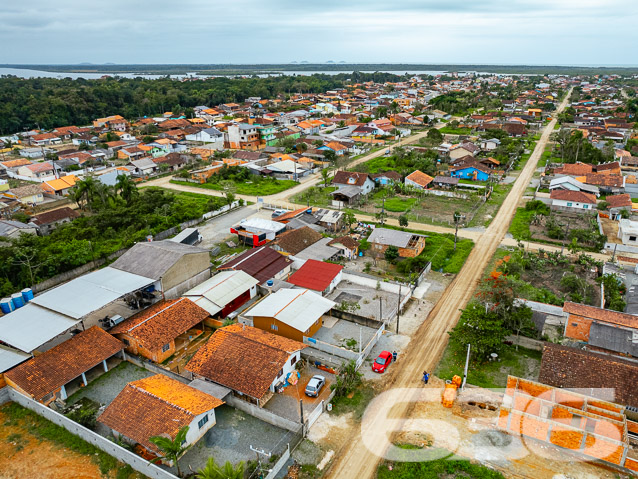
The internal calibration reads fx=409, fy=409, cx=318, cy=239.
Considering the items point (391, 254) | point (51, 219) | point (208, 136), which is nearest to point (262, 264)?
point (391, 254)

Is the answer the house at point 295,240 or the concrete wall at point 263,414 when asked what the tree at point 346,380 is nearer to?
the concrete wall at point 263,414

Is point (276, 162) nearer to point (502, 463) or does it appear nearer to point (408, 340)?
point (408, 340)

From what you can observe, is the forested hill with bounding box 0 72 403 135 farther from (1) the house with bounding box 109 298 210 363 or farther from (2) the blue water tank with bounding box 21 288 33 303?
(1) the house with bounding box 109 298 210 363

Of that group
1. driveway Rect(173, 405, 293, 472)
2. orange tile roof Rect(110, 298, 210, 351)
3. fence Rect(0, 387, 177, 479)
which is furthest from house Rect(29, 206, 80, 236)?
driveway Rect(173, 405, 293, 472)

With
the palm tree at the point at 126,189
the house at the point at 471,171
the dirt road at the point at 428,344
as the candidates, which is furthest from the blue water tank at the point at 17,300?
the house at the point at 471,171

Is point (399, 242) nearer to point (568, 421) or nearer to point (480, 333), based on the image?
point (480, 333)

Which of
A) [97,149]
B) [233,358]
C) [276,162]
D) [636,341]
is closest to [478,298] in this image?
[636,341]
